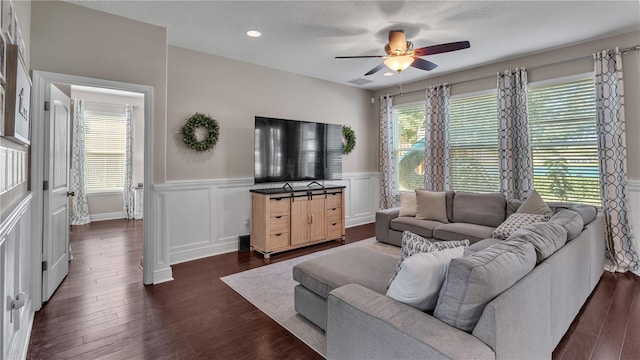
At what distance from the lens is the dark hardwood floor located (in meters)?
2.09

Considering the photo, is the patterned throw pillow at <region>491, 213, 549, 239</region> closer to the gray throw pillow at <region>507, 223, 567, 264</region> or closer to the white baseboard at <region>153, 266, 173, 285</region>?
the gray throw pillow at <region>507, 223, 567, 264</region>

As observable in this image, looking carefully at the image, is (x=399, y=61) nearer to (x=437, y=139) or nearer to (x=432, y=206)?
(x=432, y=206)

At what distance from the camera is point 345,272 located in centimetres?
227

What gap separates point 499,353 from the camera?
47.9 inches

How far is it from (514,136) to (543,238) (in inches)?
116

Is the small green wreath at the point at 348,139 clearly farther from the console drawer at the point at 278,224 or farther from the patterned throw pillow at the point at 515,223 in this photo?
the patterned throw pillow at the point at 515,223

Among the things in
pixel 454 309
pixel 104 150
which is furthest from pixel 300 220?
pixel 104 150

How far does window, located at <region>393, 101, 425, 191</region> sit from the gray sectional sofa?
326 centimetres

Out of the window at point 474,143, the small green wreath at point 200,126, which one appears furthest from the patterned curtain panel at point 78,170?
the window at point 474,143

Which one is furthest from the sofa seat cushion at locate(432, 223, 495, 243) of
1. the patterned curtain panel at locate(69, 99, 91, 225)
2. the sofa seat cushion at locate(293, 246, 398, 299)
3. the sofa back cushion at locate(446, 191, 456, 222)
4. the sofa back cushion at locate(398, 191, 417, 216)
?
the patterned curtain panel at locate(69, 99, 91, 225)

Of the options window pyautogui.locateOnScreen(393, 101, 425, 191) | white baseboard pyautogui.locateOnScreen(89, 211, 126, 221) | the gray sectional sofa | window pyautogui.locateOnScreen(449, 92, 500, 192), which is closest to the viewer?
the gray sectional sofa

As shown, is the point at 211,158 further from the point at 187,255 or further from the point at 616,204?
the point at 616,204

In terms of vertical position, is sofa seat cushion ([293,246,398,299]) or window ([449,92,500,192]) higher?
window ([449,92,500,192])

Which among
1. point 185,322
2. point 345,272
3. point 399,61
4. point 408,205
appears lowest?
point 185,322
